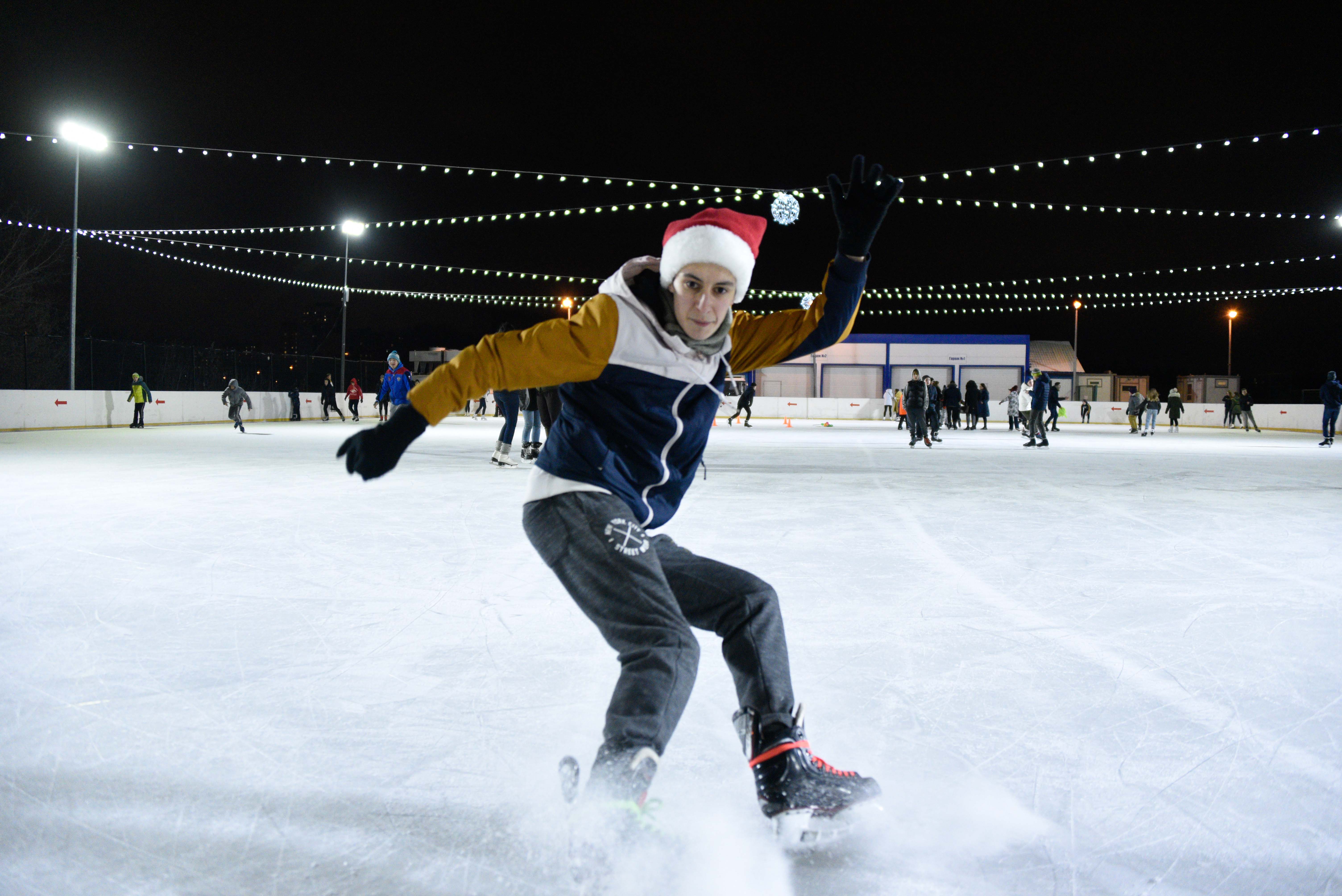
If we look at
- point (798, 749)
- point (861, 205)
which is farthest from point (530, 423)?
point (798, 749)

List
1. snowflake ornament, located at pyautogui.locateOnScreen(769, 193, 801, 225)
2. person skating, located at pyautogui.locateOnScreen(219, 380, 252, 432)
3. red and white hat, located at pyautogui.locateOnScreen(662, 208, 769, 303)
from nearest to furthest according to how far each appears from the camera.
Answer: red and white hat, located at pyautogui.locateOnScreen(662, 208, 769, 303)
snowflake ornament, located at pyautogui.locateOnScreen(769, 193, 801, 225)
person skating, located at pyautogui.locateOnScreen(219, 380, 252, 432)

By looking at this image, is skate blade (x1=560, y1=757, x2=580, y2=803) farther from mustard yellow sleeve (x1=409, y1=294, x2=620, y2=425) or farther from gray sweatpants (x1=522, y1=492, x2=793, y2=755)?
mustard yellow sleeve (x1=409, y1=294, x2=620, y2=425)

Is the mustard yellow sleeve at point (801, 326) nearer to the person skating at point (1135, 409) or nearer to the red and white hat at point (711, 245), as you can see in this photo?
the red and white hat at point (711, 245)

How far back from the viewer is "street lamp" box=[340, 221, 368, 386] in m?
18.4

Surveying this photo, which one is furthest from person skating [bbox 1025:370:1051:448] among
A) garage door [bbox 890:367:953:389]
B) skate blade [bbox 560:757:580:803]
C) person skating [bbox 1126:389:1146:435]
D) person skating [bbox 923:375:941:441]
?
garage door [bbox 890:367:953:389]

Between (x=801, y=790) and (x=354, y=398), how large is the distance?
2401 centimetres

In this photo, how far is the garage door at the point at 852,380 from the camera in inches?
1516

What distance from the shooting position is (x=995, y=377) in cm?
3812

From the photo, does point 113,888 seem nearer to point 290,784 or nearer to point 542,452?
point 290,784

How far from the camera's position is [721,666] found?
2.71 meters

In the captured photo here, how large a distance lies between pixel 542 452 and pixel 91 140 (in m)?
16.5

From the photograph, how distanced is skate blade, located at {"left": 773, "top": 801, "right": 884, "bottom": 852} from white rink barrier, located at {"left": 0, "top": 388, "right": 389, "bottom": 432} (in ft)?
57.8

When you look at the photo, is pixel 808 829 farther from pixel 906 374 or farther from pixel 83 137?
pixel 906 374

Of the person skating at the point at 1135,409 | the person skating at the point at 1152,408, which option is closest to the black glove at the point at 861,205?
the person skating at the point at 1152,408
